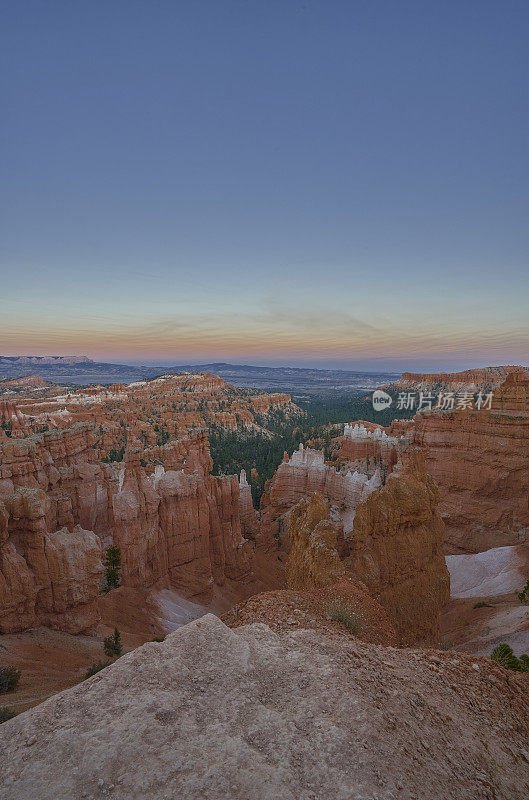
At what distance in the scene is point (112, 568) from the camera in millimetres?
19984

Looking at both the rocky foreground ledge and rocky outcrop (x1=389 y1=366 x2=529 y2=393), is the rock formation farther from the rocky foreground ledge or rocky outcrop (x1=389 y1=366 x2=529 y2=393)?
rocky outcrop (x1=389 y1=366 x2=529 y2=393)

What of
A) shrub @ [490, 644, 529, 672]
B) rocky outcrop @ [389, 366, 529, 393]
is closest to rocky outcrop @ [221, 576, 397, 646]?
shrub @ [490, 644, 529, 672]

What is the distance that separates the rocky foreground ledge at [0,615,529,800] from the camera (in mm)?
3799

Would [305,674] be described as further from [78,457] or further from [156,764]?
[78,457]

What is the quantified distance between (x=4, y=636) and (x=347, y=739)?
11827 mm

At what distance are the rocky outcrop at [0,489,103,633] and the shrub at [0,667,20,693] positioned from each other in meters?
2.94

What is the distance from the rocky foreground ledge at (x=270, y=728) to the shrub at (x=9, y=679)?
564 centimetres

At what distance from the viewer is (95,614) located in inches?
560

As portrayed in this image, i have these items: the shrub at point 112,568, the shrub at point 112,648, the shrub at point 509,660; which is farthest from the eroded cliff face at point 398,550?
the shrub at point 112,568

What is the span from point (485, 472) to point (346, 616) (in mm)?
27807

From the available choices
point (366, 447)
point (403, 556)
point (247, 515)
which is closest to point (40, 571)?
point (403, 556)

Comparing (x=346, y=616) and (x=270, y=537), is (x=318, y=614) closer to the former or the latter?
(x=346, y=616)

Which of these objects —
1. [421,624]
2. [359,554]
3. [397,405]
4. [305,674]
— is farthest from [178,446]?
[397,405]

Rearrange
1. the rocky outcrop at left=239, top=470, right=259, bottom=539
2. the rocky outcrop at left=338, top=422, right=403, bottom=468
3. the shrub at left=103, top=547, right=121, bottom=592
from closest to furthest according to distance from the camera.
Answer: the shrub at left=103, top=547, right=121, bottom=592 → the rocky outcrop at left=239, top=470, right=259, bottom=539 → the rocky outcrop at left=338, top=422, right=403, bottom=468
